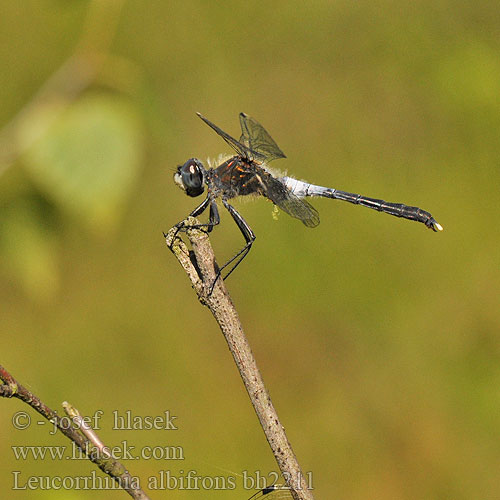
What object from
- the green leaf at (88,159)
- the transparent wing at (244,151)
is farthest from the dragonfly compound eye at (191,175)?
the green leaf at (88,159)

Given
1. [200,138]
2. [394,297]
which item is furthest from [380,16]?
[394,297]

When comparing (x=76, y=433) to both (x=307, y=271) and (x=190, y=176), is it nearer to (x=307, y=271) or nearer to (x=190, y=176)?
(x=190, y=176)

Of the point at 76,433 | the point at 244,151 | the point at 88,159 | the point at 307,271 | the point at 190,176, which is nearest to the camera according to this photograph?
the point at 76,433

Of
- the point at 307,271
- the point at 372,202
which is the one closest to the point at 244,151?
the point at 372,202

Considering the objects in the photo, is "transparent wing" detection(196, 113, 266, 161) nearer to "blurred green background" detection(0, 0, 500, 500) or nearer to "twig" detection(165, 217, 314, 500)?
"blurred green background" detection(0, 0, 500, 500)

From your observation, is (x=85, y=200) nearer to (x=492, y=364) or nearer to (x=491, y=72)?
(x=492, y=364)
